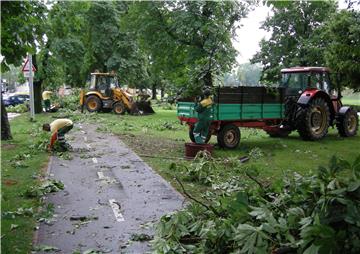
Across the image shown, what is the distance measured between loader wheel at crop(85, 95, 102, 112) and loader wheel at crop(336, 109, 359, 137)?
55.0 feet

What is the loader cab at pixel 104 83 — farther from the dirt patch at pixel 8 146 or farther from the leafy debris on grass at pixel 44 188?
the leafy debris on grass at pixel 44 188

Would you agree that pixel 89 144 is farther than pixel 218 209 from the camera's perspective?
Yes

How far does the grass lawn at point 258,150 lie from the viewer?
10469 millimetres

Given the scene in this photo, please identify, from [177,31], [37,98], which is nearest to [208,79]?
[177,31]

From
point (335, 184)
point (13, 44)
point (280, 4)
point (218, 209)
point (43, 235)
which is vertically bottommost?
point (43, 235)

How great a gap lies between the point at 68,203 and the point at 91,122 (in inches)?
616

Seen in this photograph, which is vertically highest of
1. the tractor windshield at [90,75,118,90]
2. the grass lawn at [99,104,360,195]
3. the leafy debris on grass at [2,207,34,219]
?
the tractor windshield at [90,75,118,90]

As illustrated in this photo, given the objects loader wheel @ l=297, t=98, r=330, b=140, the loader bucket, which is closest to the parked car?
the loader bucket

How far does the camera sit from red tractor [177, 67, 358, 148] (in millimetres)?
13398

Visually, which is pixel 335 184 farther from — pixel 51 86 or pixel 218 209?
pixel 51 86

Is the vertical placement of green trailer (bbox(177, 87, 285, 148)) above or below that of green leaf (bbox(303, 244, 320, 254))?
above

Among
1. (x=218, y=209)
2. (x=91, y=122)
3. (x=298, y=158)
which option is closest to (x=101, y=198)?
(x=218, y=209)

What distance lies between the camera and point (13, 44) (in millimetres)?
6188

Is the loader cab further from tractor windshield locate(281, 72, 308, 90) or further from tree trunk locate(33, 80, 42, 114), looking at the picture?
tractor windshield locate(281, 72, 308, 90)
